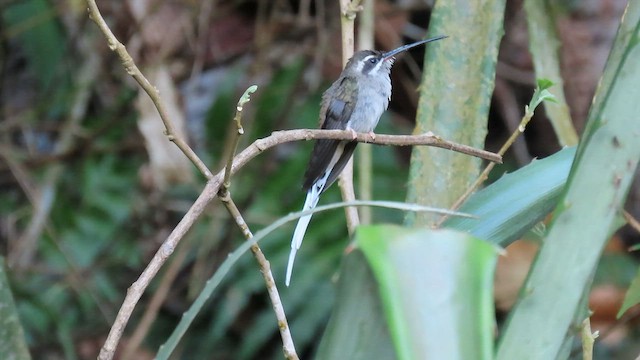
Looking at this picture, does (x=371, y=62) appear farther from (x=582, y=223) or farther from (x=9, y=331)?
(x=582, y=223)

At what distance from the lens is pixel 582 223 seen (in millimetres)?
858

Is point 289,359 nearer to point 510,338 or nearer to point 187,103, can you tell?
point 510,338

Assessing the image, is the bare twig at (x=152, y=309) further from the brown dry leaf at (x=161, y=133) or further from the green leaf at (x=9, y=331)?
the green leaf at (x=9, y=331)

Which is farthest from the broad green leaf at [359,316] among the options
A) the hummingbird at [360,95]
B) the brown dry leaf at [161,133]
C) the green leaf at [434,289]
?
the brown dry leaf at [161,133]

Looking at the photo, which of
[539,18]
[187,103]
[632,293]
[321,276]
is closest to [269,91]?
[187,103]

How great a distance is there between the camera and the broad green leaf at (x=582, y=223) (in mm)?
788

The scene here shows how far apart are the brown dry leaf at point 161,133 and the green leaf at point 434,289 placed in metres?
2.72

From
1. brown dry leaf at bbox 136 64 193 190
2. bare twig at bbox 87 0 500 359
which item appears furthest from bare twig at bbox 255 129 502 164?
brown dry leaf at bbox 136 64 193 190

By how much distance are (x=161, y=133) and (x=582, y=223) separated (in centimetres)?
271

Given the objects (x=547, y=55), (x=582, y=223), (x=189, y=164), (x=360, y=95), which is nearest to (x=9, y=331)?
(x=582, y=223)

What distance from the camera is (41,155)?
159 inches

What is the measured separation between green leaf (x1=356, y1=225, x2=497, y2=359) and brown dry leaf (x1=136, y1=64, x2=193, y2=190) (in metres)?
2.72

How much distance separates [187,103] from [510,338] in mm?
3906

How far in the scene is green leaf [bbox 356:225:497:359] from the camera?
60 cm
